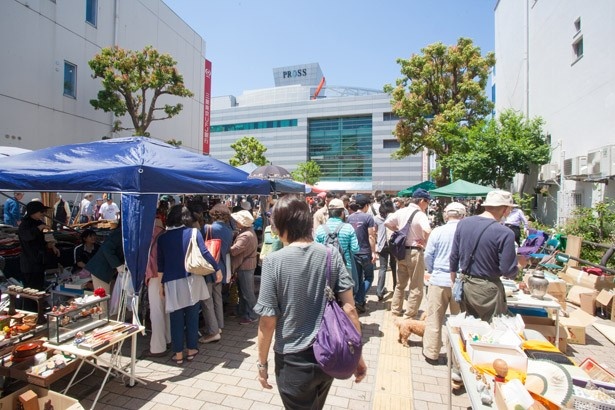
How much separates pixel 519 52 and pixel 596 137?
25.4ft

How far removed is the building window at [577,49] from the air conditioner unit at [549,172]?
9.97ft

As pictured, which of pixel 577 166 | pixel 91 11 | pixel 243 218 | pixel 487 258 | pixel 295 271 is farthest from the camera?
pixel 91 11

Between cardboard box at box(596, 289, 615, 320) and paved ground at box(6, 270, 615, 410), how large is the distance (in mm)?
1366

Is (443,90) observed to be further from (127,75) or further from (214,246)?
(214,246)

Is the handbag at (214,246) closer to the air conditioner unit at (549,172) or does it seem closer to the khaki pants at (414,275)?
the khaki pants at (414,275)

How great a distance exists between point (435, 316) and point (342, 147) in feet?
174

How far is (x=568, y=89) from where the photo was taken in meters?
9.51

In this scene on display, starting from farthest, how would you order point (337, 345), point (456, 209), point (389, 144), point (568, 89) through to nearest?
point (389, 144), point (568, 89), point (456, 209), point (337, 345)

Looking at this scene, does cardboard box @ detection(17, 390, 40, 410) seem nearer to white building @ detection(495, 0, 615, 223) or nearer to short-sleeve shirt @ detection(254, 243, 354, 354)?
short-sleeve shirt @ detection(254, 243, 354, 354)

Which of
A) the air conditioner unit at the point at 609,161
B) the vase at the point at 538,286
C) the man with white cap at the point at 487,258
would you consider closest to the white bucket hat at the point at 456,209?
the man with white cap at the point at 487,258

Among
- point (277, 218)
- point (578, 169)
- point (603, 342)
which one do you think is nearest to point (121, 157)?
point (277, 218)

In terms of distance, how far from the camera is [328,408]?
118 inches

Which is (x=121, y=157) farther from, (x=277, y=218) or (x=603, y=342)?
(x=603, y=342)

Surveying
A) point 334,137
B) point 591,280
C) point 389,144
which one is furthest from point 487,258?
point 334,137
